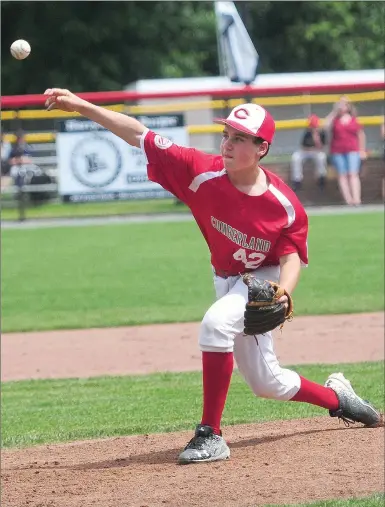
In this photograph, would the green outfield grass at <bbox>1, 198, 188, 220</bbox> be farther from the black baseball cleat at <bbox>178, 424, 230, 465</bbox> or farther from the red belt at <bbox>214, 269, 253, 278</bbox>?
the black baseball cleat at <bbox>178, 424, 230, 465</bbox>

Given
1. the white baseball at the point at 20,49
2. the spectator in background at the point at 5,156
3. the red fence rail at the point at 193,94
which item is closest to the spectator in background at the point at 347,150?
the red fence rail at the point at 193,94

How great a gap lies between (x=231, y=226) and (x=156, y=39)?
26.8 m

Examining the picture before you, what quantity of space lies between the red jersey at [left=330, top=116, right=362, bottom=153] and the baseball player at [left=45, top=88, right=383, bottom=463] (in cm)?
1398

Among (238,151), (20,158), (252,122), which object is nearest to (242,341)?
(238,151)

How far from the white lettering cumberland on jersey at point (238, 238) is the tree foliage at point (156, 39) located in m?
23.5

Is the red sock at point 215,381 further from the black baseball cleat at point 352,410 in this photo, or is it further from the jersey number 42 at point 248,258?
the black baseball cleat at point 352,410

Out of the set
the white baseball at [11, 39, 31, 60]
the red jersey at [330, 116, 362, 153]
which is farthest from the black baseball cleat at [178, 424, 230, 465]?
the red jersey at [330, 116, 362, 153]

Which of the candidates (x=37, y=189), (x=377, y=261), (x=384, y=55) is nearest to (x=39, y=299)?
(x=377, y=261)

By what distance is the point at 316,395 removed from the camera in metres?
5.69

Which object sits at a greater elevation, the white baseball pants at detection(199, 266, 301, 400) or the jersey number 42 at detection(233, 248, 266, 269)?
the jersey number 42 at detection(233, 248, 266, 269)

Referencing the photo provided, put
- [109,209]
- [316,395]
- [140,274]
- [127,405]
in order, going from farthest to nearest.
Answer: [109,209] < [140,274] < [127,405] < [316,395]

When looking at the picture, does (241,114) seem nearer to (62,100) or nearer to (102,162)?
(62,100)

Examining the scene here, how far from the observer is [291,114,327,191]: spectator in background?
1920cm

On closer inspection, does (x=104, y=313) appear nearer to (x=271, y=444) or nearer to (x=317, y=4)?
(x=271, y=444)
